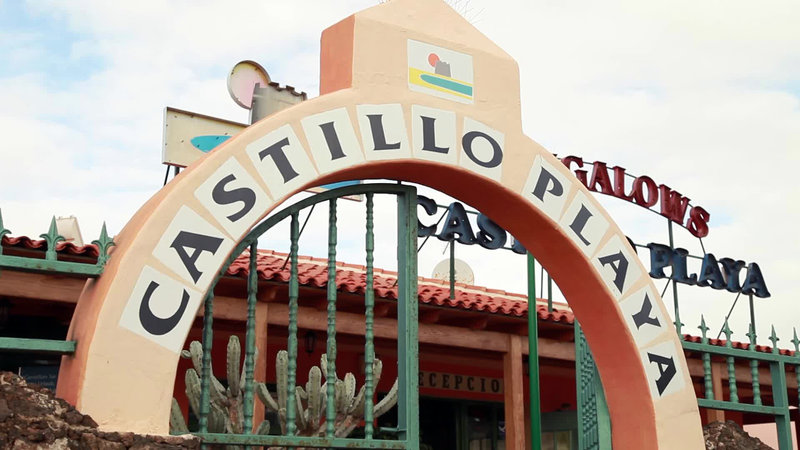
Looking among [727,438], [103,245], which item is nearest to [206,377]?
[103,245]

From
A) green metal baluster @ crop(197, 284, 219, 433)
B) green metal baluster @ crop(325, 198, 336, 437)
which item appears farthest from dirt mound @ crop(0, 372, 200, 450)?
green metal baluster @ crop(325, 198, 336, 437)

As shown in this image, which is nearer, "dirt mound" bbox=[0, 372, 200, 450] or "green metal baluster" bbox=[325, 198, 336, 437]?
"dirt mound" bbox=[0, 372, 200, 450]

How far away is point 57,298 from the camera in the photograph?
9094 mm

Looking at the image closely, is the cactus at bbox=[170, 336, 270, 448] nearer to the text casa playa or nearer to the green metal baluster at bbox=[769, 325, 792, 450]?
the text casa playa

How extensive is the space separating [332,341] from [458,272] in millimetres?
9951

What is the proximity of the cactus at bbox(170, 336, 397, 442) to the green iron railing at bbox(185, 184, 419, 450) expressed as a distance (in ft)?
0.12

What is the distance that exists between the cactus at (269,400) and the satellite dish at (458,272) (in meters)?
9.48

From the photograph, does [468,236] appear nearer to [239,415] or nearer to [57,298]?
[57,298]

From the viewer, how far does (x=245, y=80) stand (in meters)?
12.7

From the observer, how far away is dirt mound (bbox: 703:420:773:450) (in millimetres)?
7362

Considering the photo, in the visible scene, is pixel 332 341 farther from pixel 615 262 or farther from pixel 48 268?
pixel 615 262

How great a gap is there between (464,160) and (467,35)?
0.92 meters

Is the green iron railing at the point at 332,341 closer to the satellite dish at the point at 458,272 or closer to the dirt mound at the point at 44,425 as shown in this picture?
the dirt mound at the point at 44,425

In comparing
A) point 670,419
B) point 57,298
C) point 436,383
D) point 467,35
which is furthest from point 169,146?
point 670,419
